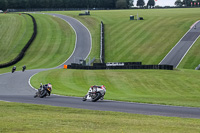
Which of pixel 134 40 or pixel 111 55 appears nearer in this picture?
pixel 111 55

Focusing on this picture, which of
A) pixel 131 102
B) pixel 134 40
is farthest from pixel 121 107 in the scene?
pixel 134 40

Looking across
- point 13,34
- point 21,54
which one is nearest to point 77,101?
point 21,54

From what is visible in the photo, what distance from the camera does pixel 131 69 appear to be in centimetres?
5738

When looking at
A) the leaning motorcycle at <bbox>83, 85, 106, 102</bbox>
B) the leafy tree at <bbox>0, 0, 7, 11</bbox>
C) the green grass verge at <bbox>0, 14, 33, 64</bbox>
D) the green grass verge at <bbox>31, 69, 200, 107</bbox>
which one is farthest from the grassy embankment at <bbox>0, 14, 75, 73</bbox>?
the leafy tree at <bbox>0, 0, 7, 11</bbox>

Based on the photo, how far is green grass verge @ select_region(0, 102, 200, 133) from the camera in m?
14.9

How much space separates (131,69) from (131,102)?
101 ft

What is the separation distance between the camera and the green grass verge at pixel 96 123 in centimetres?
1494

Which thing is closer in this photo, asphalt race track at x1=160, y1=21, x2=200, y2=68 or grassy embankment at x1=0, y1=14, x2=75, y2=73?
asphalt race track at x1=160, y1=21, x2=200, y2=68

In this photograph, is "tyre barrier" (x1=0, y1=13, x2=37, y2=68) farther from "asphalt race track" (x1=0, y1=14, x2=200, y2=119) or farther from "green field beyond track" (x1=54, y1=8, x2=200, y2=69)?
"green field beyond track" (x1=54, y1=8, x2=200, y2=69)

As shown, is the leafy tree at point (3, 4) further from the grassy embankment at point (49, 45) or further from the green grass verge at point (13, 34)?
the grassy embankment at point (49, 45)

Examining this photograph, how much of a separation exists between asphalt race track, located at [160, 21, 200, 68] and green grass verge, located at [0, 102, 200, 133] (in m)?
50.4

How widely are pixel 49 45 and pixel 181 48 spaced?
30.9 m

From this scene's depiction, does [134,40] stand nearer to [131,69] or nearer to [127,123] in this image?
[131,69]

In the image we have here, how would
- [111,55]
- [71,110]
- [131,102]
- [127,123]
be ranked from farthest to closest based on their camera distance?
1. [111,55]
2. [131,102]
3. [71,110]
4. [127,123]
